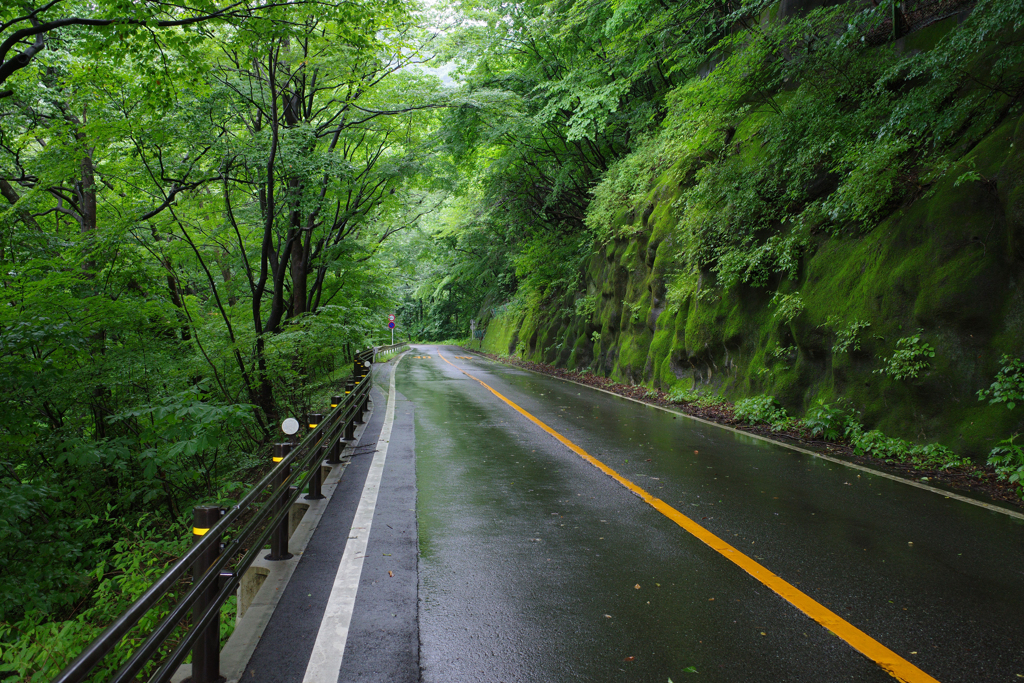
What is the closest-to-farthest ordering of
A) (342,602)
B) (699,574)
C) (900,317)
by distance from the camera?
(342,602), (699,574), (900,317)

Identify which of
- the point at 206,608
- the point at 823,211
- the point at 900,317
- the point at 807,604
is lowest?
the point at 807,604

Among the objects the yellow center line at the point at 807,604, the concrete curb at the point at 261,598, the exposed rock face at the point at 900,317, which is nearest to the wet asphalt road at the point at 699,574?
the yellow center line at the point at 807,604

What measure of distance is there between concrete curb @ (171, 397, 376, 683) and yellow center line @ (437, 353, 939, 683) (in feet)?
10.3

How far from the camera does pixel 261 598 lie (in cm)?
359

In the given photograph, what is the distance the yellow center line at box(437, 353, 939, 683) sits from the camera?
9.05ft

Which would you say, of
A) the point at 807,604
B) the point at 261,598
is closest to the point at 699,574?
the point at 807,604

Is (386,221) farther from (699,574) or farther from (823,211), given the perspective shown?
(699,574)

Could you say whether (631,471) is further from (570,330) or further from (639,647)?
(570,330)

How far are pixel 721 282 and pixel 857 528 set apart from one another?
7.90 meters

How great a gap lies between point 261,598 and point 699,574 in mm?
2924

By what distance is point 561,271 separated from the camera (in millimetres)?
25203

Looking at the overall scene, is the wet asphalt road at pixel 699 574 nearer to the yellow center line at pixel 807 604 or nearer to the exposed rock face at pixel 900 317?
the yellow center line at pixel 807 604

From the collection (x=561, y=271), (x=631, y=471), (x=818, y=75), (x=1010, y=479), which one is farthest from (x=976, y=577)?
(x=561, y=271)

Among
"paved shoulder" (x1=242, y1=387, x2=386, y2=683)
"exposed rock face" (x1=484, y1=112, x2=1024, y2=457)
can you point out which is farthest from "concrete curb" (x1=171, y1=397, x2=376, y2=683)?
"exposed rock face" (x1=484, y1=112, x2=1024, y2=457)
